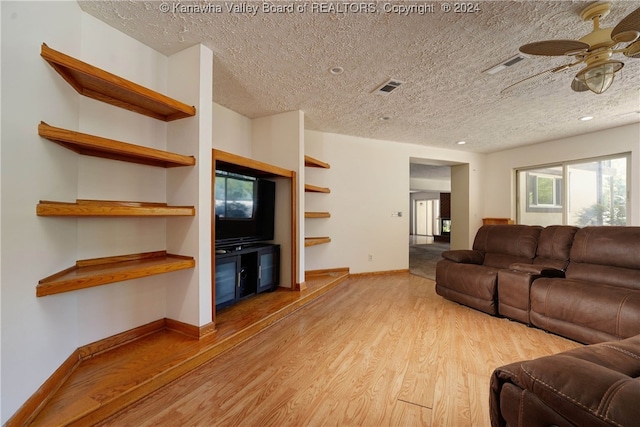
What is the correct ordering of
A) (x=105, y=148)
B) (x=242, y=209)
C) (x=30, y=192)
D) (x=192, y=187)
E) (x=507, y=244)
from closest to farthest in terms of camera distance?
(x=30, y=192) < (x=105, y=148) < (x=192, y=187) < (x=242, y=209) < (x=507, y=244)

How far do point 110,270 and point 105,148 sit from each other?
0.77 metres

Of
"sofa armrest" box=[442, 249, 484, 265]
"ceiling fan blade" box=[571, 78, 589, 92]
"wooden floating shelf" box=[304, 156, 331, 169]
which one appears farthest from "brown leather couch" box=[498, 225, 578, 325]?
"wooden floating shelf" box=[304, 156, 331, 169]

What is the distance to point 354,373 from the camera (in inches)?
73.3

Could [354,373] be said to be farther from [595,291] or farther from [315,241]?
[315,241]

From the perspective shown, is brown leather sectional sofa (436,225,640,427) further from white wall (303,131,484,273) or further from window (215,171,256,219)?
window (215,171,256,219)

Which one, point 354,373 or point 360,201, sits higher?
point 360,201

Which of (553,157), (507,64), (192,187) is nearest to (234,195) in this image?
(192,187)

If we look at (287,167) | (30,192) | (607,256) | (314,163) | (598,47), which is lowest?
(607,256)

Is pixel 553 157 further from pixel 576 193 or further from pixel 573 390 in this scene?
pixel 573 390

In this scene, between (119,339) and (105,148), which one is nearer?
(105,148)

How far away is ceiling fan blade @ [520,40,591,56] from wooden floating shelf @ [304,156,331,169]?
2664 millimetres

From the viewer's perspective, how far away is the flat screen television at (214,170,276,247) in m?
2.69

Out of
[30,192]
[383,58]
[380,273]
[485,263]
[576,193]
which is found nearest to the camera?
[30,192]

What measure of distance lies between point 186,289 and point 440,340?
87.2 inches
